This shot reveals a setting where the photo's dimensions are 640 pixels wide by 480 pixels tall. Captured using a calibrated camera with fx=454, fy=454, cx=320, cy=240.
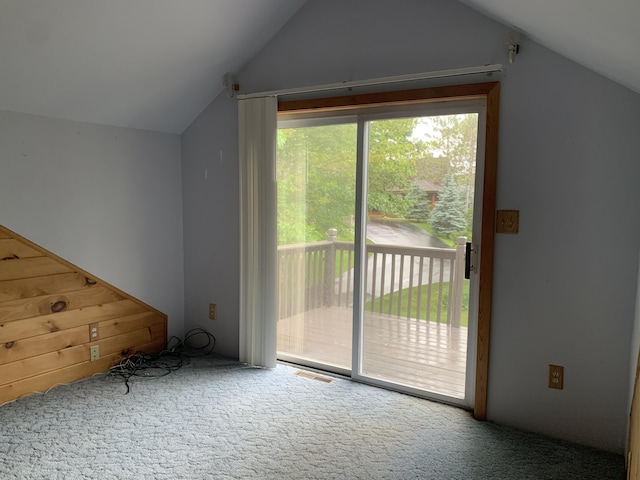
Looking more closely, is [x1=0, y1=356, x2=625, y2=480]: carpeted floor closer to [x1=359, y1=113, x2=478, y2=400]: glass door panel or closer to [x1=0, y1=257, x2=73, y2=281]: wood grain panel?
[x1=359, y1=113, x2=478, y2=400]: glass door panel

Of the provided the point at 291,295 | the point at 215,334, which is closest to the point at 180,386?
the point at 215,334

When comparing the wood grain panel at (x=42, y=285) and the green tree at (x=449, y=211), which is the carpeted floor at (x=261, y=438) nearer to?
the wood grain panel at (x=42, y=285)

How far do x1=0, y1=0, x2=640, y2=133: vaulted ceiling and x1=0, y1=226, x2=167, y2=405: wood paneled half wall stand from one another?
95 centimetres

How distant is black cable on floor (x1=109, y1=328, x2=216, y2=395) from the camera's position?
317 cm

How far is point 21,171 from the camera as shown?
2.69 metres

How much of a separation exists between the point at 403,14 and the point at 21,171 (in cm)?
244

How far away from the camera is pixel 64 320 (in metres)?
2.95

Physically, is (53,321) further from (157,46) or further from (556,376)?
(556,376)

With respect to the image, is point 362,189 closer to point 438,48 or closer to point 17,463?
point 438,48

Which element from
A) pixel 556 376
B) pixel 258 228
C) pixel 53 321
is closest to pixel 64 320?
pixel 53 321

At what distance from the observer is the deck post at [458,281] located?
2.73 meters

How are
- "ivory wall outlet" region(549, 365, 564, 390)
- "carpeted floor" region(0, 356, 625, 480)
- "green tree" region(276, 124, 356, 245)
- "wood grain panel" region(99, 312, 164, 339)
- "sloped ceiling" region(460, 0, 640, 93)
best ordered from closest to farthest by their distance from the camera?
"sloped ceiling" region(460, 0, 640, 93), "carpeted floor" region(0, 356, 625, 480), "ivory wall outlet" region(549, 365, 564, 390), "green tree" region(276, 124, 356, 245), "wood grain panel" region(99, 312, 164, 339)

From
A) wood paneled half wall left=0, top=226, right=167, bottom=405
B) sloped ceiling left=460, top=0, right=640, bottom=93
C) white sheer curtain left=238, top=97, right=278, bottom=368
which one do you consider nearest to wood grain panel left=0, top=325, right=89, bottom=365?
wood paneled half wall left=0, top=226, right=167, bottom=405

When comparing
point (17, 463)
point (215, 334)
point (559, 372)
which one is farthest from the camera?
point (215, 334)
